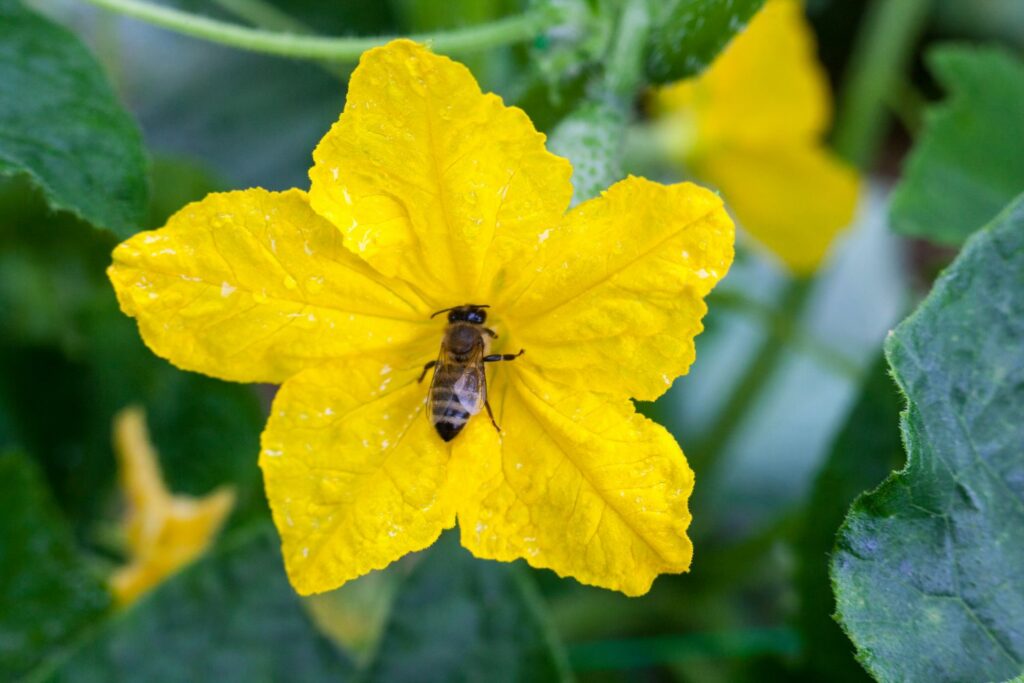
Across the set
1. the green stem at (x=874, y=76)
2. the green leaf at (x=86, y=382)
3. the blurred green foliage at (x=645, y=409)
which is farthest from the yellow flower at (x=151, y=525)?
the green stem at (x=874, y=76)

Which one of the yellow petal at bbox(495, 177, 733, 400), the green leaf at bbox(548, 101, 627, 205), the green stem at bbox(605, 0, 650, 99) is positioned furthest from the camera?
the green stem at bbox(605, 0, 650, 99)

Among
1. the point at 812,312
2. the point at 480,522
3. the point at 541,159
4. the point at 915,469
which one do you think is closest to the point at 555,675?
the point at 480,522

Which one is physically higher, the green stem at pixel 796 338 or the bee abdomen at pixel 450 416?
the bee abdomen at pixel 450 416

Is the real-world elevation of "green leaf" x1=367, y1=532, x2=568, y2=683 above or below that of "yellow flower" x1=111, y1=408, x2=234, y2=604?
above

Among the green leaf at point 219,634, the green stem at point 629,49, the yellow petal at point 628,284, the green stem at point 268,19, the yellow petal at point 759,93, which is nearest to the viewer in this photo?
the yellow petal at point 628,284

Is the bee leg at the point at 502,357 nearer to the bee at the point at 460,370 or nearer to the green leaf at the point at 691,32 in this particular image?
the bee at the point at 460,370

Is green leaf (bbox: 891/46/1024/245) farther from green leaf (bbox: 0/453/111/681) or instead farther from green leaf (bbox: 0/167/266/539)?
green leaf (bbox: 0/453/111/681)

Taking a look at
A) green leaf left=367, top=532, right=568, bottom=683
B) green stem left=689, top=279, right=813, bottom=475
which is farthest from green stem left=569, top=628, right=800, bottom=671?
green leaf left=367, top=532, right=568, bottom=683
